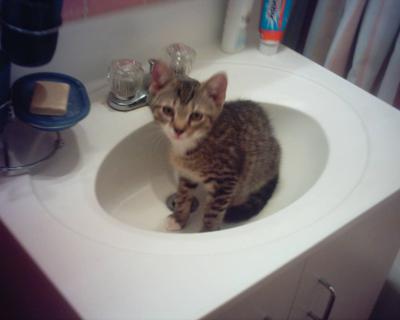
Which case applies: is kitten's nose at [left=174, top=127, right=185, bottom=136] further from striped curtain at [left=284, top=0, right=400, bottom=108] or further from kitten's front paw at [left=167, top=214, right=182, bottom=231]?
striped curtain at [left=284, top=0, right=400, bottom=108]

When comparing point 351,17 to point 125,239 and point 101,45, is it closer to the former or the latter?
point 101,45

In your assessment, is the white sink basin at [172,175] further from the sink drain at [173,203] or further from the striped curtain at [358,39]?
the striped curtain at [358,39]

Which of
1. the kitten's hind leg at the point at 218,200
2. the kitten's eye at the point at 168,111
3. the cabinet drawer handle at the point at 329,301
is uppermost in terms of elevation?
the kitten's eye at the point at 168,111

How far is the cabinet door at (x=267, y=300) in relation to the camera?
68 centimetres

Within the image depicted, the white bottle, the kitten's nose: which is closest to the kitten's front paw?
the kitten's nose

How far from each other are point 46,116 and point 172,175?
0.38 metres

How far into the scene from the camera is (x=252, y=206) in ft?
3.33

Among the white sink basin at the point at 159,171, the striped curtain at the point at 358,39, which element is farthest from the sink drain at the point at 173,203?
the striped curtain at the point at 358,39

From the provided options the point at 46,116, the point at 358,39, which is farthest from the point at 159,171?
the point at 358,39

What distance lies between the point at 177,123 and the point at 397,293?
912 millimetres

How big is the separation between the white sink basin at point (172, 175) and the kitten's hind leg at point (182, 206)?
0.02 metres

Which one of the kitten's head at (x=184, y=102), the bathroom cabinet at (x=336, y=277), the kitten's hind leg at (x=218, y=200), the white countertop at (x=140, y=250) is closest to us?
the white countertop at (x=140, y=250)

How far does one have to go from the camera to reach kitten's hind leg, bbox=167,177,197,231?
3.22 feet

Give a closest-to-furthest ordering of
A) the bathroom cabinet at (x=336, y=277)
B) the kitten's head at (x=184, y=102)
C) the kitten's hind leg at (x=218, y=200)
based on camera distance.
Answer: the bathroom cabinet at (x=336, y=277) < the kitten's head at (x=184, y=102) < the kitten's hind leg at (x=218, y=200)
